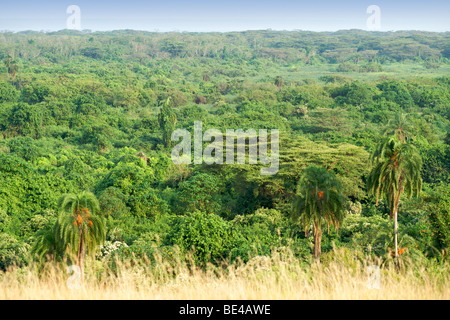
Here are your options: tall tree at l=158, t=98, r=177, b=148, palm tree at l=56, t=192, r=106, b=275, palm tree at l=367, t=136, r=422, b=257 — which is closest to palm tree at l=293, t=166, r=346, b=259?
palm tree at l=367, t=136, r=422, b=257

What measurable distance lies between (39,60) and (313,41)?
110 meters

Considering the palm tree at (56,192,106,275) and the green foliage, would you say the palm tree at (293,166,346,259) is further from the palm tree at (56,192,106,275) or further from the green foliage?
the palm tree at (56,192,106,275)

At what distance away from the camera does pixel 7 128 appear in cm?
4578

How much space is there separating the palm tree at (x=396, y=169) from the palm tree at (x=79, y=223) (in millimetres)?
8127

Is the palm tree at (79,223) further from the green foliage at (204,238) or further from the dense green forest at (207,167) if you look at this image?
the green foliage at (204,238)

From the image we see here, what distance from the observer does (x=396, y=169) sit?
12633 millimetres

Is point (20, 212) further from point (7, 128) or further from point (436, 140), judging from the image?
point (436, 140)

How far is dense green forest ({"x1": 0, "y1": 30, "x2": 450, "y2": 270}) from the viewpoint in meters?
15.5

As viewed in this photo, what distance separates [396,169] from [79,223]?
8.98 m

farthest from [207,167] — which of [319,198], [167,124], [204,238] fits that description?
[319,198]

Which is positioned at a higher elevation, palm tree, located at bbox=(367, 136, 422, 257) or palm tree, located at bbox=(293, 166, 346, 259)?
palm tree, located at bbox=(367, 136, 422, 257)

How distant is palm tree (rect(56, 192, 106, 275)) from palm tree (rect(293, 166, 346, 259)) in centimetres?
628
